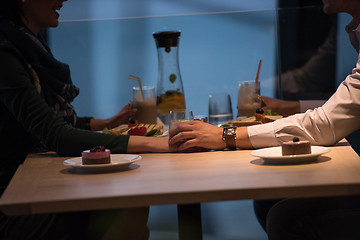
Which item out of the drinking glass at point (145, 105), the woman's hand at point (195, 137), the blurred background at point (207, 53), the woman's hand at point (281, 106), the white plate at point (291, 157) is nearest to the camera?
the white plate at point (291, 157)

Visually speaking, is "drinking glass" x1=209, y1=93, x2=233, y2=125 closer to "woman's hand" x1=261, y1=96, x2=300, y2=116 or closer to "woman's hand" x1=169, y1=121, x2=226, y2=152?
"woman's hand" x1=261, y1=96, x2=300, y2=116

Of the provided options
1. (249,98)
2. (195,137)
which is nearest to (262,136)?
(195,137)

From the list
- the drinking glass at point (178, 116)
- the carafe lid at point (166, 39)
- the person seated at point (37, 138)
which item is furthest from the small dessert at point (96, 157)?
the carafe lid at point (166, 39)

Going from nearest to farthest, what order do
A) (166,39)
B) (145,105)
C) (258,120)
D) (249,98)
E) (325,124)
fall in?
(325,124) < (258,120) < (249,98) < (145,105) < (166,39)

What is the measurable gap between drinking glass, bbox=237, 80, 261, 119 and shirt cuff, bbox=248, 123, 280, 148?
0.58 m

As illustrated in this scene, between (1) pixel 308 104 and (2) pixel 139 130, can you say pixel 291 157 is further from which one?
(1) pixel 308 104

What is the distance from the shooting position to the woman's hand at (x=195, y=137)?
5.24ft

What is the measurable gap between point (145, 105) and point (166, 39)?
0.36 metres

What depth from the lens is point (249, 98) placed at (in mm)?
2189

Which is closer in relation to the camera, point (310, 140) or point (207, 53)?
point (310, 140)

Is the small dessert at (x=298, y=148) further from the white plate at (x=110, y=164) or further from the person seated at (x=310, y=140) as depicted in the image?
the white plate at (x=110, y=164)

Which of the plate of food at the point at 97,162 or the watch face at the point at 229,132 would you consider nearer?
the plate of food at the point at 97,162

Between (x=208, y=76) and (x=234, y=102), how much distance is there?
224 mm

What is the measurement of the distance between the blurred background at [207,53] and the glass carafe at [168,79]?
440 millimetres
